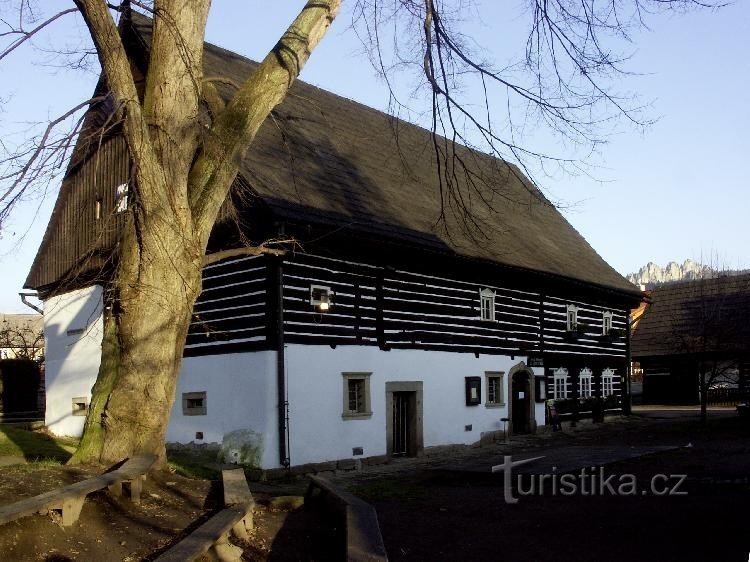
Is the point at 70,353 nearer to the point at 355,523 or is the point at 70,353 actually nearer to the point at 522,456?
the point at 522,456

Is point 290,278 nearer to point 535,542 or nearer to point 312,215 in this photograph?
point 312,215

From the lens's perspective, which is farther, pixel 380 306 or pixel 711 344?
pixel 711 344

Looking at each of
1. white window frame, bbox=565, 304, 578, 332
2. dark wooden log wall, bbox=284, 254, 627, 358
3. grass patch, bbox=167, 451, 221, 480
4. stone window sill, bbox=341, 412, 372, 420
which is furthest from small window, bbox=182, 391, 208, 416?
white window frame, bbox=565, 304, 578, 332

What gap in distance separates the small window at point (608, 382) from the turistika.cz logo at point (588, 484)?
15.6 m

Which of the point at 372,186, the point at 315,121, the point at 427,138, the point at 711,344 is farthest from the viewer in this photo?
the point at 711,344

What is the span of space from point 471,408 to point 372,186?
604cm

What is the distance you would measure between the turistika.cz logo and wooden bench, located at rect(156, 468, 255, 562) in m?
4.79

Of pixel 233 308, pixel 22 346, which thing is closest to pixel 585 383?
pixel 233 308

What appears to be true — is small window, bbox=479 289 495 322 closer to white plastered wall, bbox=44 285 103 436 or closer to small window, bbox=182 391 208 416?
small window, bbox=182 391 208 416

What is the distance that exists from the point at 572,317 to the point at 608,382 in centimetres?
464

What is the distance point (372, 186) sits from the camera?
2017cm

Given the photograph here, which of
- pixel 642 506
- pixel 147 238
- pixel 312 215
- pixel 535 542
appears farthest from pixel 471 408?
pixel 147 238

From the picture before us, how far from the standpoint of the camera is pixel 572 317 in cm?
2638

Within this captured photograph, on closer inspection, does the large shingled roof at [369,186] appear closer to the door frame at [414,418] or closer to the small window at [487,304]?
the small window at [487,304]
